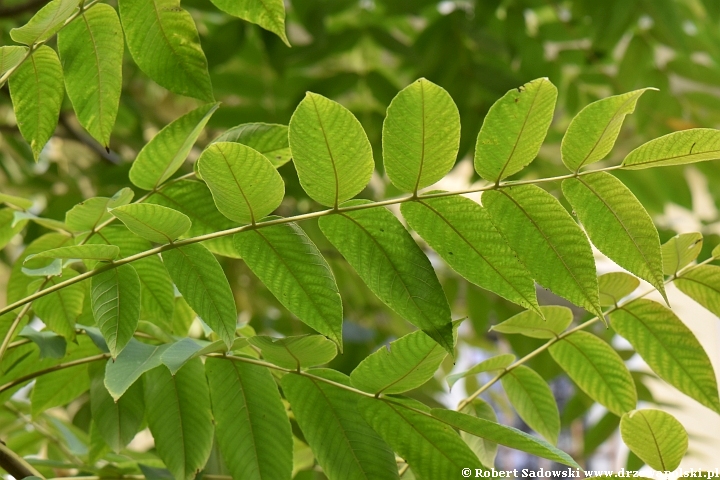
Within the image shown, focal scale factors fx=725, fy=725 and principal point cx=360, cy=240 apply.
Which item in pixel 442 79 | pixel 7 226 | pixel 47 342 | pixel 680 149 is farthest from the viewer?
pixel 442 79

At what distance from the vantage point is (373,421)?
400mm

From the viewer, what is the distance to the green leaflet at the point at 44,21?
38cm

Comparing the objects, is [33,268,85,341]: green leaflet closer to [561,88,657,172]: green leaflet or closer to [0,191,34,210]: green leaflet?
[0,191,34,210]: green leaflet

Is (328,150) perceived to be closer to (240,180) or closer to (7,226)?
(240,180)

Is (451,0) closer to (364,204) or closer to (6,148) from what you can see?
(364,204)

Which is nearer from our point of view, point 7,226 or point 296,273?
point 296,273

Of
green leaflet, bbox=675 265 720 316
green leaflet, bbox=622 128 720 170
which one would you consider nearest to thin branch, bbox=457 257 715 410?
green leaflet, bbox=675 265 720 316

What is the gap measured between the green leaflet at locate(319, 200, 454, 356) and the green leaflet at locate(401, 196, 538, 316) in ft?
0.04

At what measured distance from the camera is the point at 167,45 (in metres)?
0.45

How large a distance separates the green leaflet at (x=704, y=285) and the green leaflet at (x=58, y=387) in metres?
0.41

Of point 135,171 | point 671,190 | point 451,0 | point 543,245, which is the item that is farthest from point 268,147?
point 671,190

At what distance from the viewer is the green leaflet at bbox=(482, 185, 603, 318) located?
1.17 feet

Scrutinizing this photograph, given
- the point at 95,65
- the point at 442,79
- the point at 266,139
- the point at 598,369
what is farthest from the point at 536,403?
the point at 442,79

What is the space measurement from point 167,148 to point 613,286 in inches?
11.7
